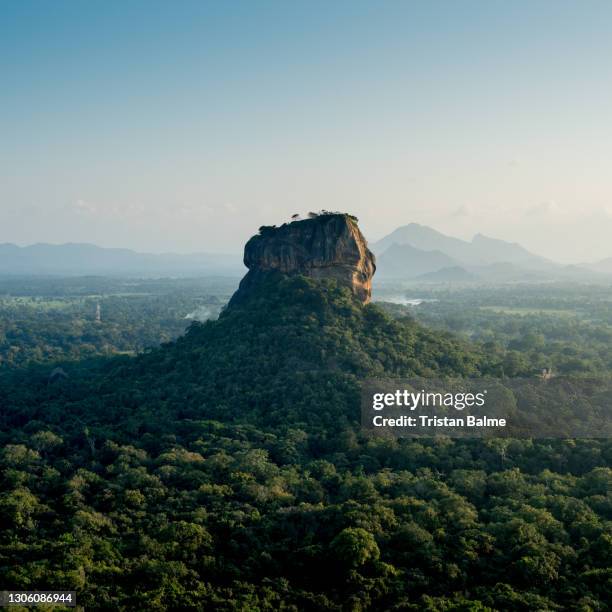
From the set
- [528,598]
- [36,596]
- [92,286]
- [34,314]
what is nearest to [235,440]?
[36,596]

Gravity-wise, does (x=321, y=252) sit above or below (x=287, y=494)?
above

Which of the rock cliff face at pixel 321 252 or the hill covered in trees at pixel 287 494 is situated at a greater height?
the rock cliff face at pixel 321 252

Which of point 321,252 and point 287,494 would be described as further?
point 321,252

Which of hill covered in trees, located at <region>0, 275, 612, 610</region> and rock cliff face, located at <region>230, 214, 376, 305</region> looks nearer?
hill covered in trees, located at <region>0, 275, 612, 610</region>

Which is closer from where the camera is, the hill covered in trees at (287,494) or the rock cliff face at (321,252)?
the hill covered in trees at (287,494)

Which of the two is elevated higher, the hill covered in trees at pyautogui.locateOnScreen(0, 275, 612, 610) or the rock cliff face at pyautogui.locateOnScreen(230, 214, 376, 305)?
the rock cliff face at pyautogui.locateOnScreen(230, 214, 376, 305)
